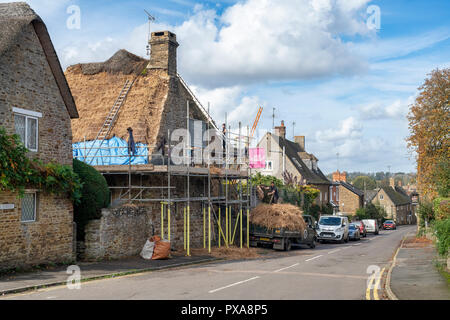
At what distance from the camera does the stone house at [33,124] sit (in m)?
14.9

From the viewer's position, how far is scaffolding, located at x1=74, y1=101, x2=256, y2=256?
2083 cm

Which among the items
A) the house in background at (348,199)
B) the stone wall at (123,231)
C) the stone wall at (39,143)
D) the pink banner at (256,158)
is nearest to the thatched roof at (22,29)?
the stone wall at (39,143)

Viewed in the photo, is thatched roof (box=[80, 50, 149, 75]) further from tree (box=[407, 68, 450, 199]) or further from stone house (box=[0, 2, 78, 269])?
tree (box=[407, 68, 450, 199])

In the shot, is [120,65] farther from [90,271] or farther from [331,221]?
[331,221]

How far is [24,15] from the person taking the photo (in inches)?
637

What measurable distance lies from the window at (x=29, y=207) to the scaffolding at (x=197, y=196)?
16.2 ft

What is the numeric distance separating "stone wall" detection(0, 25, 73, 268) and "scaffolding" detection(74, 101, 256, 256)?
12.4 feet

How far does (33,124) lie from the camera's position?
53.9ft

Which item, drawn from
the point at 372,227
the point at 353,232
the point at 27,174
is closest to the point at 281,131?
the point at 372,227

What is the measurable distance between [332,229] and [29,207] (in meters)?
22.0

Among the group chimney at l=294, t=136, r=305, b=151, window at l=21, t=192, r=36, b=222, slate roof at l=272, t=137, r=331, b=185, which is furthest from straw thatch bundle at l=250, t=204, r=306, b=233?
chimney at l=294, t=136, r=305, b=151

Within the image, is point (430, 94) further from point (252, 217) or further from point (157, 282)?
point (157, 282)

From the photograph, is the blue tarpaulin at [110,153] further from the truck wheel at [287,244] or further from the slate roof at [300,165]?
the slate roof at [300,165]

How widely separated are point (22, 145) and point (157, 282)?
236 inches
